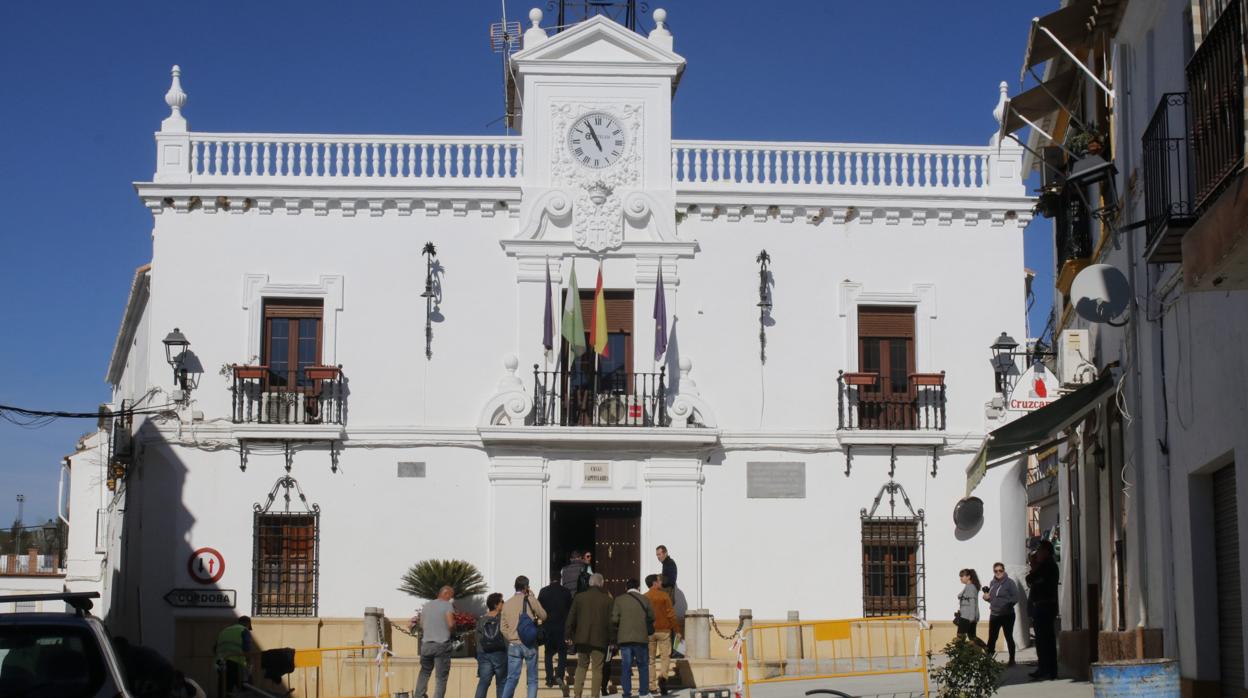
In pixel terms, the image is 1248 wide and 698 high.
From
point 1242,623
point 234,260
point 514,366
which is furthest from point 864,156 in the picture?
point 1242,623

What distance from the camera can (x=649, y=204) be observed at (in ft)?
78.1

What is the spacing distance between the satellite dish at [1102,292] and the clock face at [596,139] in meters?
9.63

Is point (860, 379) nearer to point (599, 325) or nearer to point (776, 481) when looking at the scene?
point (776, 481)

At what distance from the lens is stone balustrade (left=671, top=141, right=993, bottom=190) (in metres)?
24.1

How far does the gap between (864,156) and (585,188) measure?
463 cm

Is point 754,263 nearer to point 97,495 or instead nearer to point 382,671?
point 382,671

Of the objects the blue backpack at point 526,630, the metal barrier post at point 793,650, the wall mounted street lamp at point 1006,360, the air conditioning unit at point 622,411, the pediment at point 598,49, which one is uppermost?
the pediment at point 598,49

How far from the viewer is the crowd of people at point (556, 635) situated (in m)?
17.3

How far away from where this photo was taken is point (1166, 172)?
13516 mm

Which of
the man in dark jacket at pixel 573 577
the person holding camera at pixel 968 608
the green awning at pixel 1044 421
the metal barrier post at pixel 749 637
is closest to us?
the green awning at pixel 1044 421

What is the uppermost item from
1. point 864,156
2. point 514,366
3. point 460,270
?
point 864,156

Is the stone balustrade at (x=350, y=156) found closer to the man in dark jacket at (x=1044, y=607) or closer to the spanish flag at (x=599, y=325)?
the spanish flag at (x=599, y=325)

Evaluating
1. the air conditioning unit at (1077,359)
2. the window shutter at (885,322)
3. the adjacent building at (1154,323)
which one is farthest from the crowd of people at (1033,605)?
the window shutter at (885,322)

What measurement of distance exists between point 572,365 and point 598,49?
15.8 feet
